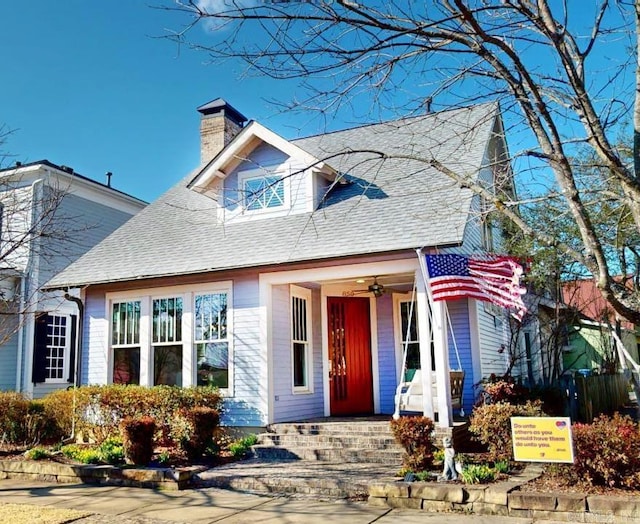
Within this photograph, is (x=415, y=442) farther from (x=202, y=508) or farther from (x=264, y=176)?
(x=264, y=176)

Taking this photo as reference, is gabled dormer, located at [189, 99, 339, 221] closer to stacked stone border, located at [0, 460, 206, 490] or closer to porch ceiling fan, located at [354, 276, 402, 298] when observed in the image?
porch ceiling fan, located at [354, 276, 402, 298]

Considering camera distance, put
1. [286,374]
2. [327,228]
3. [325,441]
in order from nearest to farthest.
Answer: [325,441] → [327,228] → [286,374]

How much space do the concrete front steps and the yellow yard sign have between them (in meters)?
2.23

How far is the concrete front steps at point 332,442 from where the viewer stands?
356 inches

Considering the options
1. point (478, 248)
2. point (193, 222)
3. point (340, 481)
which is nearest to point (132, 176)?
point (193, 222)

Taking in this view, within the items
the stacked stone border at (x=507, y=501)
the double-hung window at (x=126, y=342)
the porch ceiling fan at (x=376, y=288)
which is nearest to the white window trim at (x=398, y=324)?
the porch ceiling fan at (x=376, y=288)

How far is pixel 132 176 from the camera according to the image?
2134 centimetres

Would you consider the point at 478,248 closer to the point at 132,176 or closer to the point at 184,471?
the point at 184,471

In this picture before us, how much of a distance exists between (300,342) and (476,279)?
13.5ft

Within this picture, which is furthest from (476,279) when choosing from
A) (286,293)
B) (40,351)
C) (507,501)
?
(40,351)

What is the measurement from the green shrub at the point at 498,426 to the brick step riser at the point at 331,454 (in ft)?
4.20

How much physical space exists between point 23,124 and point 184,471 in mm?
7038

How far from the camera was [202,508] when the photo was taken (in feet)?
23.5

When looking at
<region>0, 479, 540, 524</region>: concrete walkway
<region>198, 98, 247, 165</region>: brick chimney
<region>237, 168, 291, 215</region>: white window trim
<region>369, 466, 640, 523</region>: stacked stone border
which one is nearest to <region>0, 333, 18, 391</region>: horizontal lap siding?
<region>198, 98, 247, 165</region>: brick chimney
